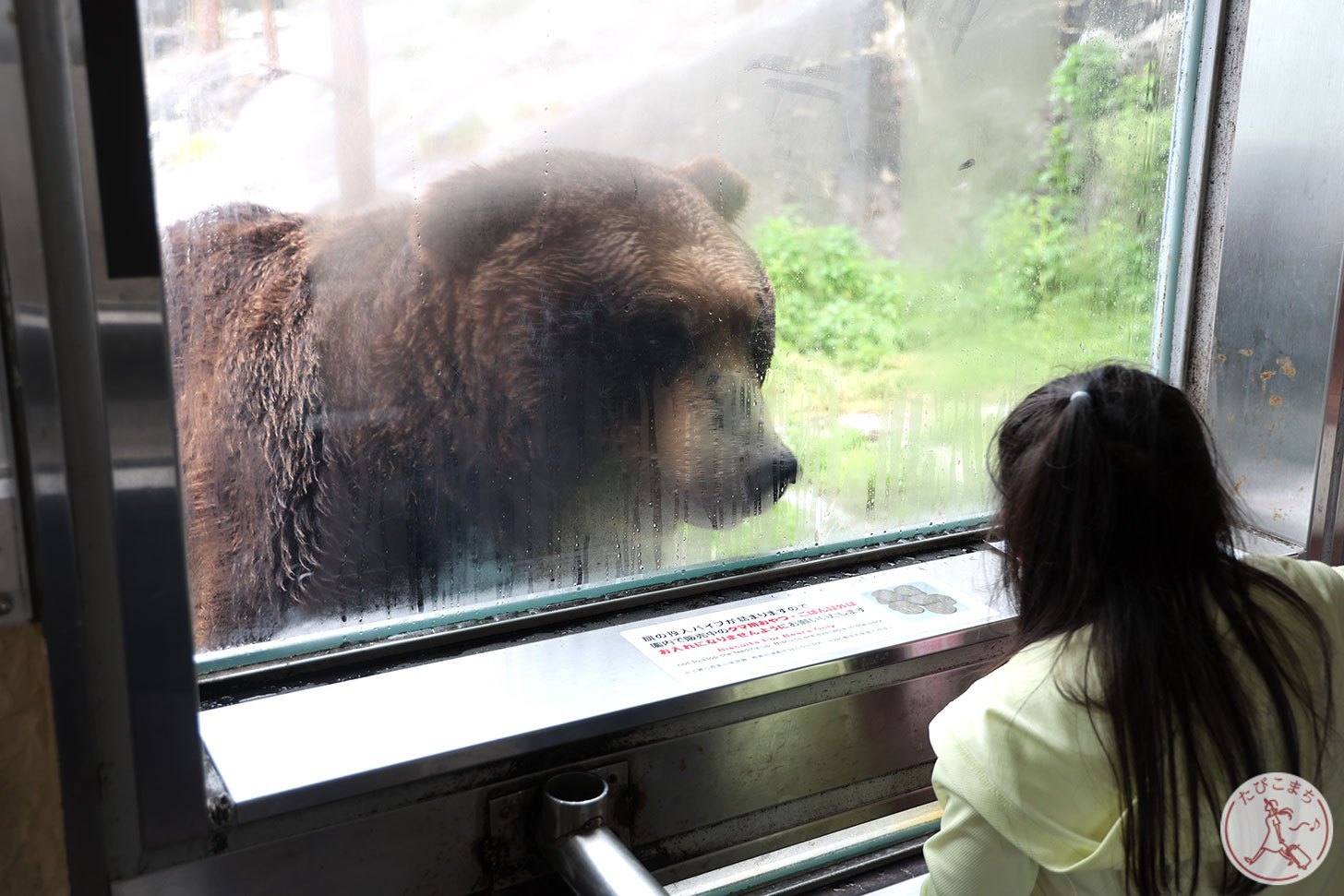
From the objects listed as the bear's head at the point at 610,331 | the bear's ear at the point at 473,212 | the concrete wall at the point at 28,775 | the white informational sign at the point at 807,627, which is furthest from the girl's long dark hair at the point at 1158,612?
the concrete wall at the point at 28,775

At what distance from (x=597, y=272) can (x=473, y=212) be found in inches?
6.1

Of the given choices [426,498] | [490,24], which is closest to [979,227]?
[490,24]

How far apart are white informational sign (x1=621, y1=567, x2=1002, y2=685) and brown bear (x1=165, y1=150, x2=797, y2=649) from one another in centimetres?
12

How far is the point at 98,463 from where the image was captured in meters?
0.73

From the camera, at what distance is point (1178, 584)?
878mm

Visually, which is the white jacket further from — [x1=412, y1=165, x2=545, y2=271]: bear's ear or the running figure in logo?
[x1=412, y1=165, x2=545, y2=271]: bear's ear

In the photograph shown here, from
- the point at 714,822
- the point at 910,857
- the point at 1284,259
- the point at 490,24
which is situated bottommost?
the point at 910,857

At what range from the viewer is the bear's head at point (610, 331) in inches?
42.4

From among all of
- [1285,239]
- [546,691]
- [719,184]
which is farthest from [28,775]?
[1285,239]

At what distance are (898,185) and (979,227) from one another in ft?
0.47

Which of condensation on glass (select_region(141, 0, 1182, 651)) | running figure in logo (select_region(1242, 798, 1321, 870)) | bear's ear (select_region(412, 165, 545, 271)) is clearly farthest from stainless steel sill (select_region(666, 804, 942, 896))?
bear's ear (select_region(412, 165, 545, 271))

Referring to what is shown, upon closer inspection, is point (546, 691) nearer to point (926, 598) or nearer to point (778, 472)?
point (778, 472)

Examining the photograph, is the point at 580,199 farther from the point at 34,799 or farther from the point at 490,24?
the point at 34,799

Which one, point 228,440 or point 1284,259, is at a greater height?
point 1284,259
